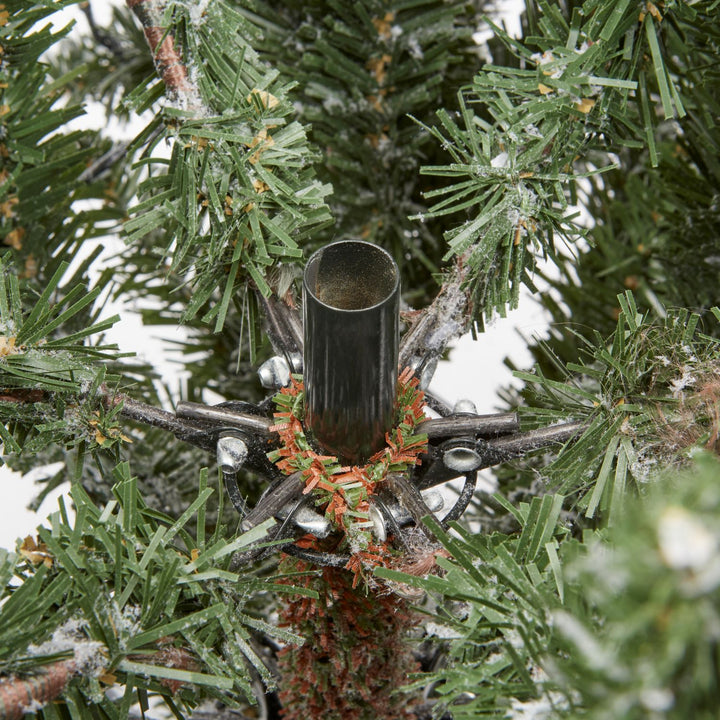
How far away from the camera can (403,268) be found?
0.67 meters

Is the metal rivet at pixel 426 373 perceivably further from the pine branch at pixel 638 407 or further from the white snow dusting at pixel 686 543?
the white snow dusting at pixel 686 543

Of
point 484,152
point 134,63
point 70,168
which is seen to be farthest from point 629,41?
point 134,63

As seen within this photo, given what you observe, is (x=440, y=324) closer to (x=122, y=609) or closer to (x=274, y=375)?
(x=274, y=375)

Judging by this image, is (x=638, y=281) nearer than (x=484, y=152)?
No

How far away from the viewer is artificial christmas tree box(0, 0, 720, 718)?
11.8 inches

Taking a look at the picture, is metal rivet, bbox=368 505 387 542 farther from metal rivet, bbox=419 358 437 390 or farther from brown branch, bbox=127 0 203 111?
brown branch, bbox=127 0 203 111

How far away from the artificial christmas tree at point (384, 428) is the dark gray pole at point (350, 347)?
14 mm

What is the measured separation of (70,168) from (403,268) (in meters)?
0.25

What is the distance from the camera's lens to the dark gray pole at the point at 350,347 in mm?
344

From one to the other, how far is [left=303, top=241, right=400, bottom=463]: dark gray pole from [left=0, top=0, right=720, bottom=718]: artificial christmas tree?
1cm

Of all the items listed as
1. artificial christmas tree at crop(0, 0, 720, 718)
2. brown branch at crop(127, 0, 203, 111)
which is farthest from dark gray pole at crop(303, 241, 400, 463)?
brown branch at crop(127, 0, 203, 111)

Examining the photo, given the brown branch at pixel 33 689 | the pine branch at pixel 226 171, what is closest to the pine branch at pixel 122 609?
the brown branch at pixel 33 689

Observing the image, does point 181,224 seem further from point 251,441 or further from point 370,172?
point 370,172

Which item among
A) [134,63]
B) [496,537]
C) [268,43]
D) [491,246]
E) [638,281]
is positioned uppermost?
[134,63]
